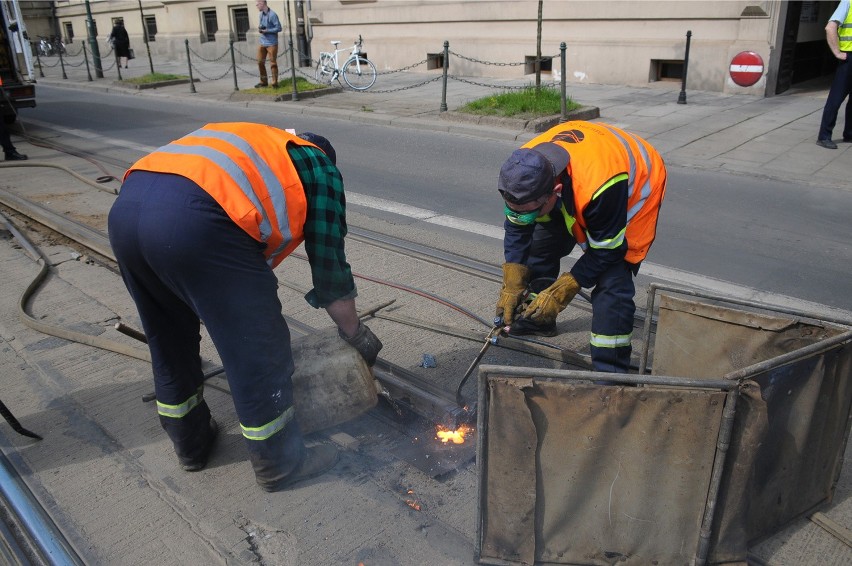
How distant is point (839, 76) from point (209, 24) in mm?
21200

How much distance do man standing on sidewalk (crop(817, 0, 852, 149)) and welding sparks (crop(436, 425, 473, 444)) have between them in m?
8.02

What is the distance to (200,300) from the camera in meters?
2.59

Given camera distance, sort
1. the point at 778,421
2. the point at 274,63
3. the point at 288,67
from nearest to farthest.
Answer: the point at 778,421
the point at 274,63
the point at 288,67

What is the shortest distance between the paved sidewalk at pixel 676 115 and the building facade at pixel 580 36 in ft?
1.36

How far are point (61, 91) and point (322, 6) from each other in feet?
24.7

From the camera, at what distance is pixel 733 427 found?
2314mm

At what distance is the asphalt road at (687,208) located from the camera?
530cm

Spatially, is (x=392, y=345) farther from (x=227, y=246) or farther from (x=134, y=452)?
(x=227, y=246)

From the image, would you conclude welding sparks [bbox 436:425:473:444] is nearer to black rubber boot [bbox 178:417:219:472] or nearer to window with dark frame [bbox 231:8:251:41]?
black rubber boot [bbox 178:417:219:472]

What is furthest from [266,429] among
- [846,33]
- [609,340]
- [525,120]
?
[846,33]

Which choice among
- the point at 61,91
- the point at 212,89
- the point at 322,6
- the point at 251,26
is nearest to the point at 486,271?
the point at 212,89

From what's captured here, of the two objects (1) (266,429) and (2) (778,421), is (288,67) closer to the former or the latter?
(1) (266,429)

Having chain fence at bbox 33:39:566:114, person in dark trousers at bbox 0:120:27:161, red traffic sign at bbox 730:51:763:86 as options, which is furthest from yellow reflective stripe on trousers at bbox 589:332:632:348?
red traffic sign at bbox 730:51:763:86

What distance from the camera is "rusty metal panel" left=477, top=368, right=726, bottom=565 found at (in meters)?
2.35
